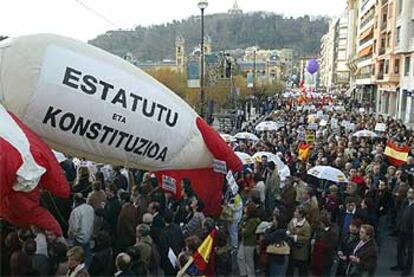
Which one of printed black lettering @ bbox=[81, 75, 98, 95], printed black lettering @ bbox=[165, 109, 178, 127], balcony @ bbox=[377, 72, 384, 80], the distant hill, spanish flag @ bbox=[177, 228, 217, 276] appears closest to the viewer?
spanish flag @ bbox=[177, 228, 217, 276]

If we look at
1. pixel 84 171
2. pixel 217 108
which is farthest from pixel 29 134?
pixel 217 108

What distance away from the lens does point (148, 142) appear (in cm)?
876

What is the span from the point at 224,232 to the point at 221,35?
5327 inches

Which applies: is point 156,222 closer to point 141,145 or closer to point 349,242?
point 141,145

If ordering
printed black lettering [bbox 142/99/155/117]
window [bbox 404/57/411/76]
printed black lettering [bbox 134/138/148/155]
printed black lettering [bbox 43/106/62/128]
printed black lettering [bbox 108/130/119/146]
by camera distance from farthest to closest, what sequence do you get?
window [bbox 404/57/411/76] < printed black lettering [bbox 134/138/148/155] < printed black lettering [bbox 142/99/155/117] < printed black lettering [bbox 108/130/119/146] < printed black lettering [bbox 43/106/62/128]

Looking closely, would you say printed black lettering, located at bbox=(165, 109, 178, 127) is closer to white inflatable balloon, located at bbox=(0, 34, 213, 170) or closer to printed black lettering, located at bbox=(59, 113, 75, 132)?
white inflatable balloon, located at bbox=(0, 34, 213, 170)

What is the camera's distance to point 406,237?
10531mm

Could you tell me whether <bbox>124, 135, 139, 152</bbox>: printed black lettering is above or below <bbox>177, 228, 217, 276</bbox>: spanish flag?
above

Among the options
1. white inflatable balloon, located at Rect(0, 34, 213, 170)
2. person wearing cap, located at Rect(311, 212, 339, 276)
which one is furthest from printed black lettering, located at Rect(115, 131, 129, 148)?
person wearing cap, located at Rect(311, 212, 339, 276)

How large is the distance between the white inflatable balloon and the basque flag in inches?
15.4

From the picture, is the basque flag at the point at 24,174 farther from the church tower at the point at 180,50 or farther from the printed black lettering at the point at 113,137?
the church tower at the point at 180,50

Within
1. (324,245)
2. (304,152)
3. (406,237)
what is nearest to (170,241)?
(324,245)

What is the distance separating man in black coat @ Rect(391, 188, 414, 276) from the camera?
33.3 ft

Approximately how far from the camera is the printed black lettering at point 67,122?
8.04 meters
